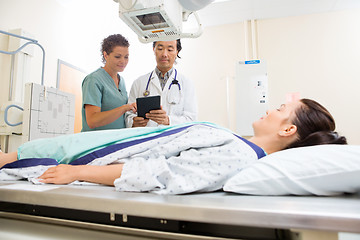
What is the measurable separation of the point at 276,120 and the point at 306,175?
416mm

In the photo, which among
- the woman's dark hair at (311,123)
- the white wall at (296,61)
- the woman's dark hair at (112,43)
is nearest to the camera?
the woman's dark hair at (311,123)

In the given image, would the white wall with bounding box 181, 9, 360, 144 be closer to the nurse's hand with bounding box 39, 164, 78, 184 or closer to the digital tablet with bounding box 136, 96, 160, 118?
the digital tablet with bounding box 136, 96, 160, 118

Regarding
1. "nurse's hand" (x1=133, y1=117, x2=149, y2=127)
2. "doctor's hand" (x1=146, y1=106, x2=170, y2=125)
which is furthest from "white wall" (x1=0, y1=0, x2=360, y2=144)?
"doctor's hand" (x1=146, y1=106, x2=170, y2=125)

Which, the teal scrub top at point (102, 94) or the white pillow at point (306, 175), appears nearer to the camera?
the white pillow at point (306, 175)

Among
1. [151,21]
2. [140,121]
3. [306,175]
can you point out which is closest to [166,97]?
[140,121]

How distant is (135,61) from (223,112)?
174 centimetres

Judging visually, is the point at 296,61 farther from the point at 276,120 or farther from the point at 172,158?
the point at 172,158

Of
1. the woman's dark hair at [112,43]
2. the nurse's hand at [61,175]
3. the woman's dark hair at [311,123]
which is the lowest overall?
the nurse's hand at [61,175]

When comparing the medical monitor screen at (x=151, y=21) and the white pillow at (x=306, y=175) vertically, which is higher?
the medical monitor screen at (x=151, y=21)

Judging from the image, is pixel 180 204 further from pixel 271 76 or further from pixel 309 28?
pixel 309 28

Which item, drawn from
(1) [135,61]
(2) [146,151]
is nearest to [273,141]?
(2) [146,151]

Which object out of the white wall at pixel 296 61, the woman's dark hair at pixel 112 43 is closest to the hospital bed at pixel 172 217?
the woman's dark hair at pixel 112 43

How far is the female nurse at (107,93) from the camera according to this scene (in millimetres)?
1587

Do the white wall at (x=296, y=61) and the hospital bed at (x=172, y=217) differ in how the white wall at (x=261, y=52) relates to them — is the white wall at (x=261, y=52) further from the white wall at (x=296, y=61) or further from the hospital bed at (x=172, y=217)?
the hospital bed at (x=172, y=217)
